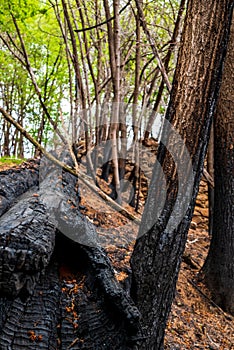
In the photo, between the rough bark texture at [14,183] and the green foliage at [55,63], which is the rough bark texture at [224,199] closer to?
the rough bark texture at [14,183]

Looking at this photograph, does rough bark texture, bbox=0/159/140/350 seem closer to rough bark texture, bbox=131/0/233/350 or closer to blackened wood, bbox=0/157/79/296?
blackened wood, bbox=0/157/79/296

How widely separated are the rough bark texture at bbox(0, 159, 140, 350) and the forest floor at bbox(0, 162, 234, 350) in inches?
32.5

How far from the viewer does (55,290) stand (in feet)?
5.91

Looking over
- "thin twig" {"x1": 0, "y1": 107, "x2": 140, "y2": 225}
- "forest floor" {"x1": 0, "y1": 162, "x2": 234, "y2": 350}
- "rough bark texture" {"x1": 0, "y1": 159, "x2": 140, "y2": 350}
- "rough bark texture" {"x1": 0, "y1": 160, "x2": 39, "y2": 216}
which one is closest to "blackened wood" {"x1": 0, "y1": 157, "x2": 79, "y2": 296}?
"rough bark texture" {"x1": 0, "y1": 159, "x2": 140, "y2": 350}

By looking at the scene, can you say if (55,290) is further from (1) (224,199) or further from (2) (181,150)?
(1) (224,199)

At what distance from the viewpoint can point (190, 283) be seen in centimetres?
477

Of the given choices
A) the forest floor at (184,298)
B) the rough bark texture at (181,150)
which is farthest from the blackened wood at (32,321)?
the forest floor at (184,298)

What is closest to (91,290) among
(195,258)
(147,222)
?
(147,222)

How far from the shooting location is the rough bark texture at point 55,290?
4.71ft

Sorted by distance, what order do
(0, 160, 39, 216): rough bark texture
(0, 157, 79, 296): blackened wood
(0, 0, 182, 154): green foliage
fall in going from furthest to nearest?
(0, 0, 182, 154): green foliage, (0, 160, 39, 216): rough bark texture, (0, 157, 79, 296): blackened wood

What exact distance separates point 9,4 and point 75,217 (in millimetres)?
4927

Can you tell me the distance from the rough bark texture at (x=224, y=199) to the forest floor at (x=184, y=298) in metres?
0.23

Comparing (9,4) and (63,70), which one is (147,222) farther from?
(63,70)

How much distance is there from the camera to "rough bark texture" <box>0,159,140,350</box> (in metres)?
1.44
